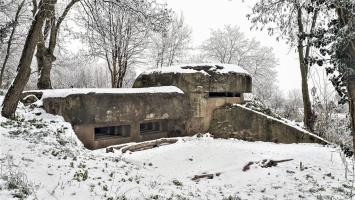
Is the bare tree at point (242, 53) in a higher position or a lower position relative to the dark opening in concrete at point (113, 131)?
higher

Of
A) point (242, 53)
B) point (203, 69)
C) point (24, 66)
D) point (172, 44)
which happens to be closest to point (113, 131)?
point (24, 66)

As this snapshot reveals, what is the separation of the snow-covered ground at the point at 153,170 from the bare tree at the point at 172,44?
51.7 feet

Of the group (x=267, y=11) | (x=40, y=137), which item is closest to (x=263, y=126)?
(x=267, y=11)

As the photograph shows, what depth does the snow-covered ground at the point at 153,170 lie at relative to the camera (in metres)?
4.57

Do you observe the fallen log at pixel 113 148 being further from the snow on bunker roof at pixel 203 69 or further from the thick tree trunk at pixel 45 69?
the thick tree trunk at pixel 45 69

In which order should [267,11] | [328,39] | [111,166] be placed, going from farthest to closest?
1. [111,166]
2. [267,11]
3. [328,39]

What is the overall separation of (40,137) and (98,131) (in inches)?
132

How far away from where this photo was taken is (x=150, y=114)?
10.1m

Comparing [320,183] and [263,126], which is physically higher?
[263,126]

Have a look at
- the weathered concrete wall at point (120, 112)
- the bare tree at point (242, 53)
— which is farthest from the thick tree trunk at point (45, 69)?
the bare tree at point (242, 53)

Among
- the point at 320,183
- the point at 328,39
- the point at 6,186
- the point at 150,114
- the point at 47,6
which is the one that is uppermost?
the point at 47,6

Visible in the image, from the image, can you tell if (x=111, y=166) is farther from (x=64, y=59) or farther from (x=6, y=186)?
(x=64, y=59)

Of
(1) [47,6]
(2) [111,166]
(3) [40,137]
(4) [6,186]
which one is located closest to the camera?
(4) [6,186]

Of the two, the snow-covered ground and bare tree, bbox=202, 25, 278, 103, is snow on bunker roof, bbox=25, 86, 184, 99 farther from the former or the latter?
bare tree, bbox=202, 25, 278, 103
